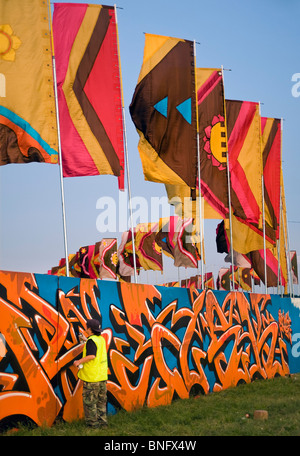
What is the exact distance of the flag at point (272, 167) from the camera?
2123 centimetres

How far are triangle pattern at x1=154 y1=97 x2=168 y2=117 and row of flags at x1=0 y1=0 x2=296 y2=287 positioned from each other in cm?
2

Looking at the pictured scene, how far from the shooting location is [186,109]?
1573 cm

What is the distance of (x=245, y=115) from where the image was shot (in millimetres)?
19969

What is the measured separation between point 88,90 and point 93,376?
601 cm

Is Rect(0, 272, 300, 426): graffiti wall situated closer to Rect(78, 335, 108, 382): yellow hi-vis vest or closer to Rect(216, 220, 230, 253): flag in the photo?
Rect(78, 335, 108, 382): yellow hi-vis vest

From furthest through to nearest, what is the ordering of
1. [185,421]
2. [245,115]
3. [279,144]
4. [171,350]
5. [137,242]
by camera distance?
1. [137,242]
2. [279,144]
3. [245,115]
4. [171,350]
5. [185,421]

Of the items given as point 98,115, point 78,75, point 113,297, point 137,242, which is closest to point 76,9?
point 78,75

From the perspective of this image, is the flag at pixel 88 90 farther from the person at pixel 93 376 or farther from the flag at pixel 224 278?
the flag at pixel 224 278

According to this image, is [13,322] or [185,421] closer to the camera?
[13,322]

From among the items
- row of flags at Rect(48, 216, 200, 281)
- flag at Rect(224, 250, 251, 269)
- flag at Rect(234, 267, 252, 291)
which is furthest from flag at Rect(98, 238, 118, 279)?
flag at Rect(224, 250, 251, 269)

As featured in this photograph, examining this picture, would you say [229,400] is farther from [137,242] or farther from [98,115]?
[137,242]

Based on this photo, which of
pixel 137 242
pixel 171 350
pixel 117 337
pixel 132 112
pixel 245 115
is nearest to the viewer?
pixel 117 337

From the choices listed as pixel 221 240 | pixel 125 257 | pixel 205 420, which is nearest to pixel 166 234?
pixel 125 257

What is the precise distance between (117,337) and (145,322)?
108cm
